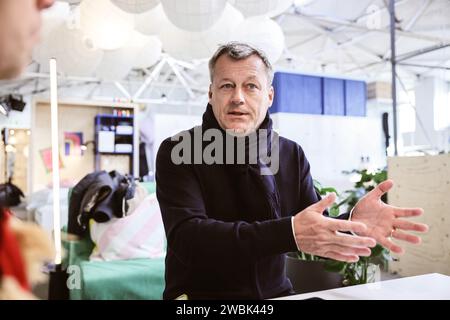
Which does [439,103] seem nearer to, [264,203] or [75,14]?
[75,14]

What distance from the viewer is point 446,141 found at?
8.01 m

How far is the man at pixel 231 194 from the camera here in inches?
39.3

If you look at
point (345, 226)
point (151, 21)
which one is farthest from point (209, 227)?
point (151, 21)

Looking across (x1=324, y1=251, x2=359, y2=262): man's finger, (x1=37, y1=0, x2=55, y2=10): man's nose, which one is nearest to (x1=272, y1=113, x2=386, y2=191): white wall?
(x1=324, y1=251, x2=359, y2=262): man's finger

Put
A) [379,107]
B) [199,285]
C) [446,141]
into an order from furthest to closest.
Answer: [379,107] < [446,141] < [199,285]

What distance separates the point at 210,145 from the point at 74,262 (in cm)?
167

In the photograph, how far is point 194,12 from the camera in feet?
7.00

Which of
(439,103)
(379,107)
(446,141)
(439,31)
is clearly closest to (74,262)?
(439,31)

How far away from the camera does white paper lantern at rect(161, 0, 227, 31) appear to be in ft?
6.87

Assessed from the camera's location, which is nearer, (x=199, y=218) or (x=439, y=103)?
(x=199, y=218)

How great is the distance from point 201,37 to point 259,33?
39 centimetres

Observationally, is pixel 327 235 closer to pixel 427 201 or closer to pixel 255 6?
pixel 255 6

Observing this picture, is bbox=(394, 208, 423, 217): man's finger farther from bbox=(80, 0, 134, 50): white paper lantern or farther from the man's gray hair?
bbox=(80, 0, 134, 50): white paper lantern
